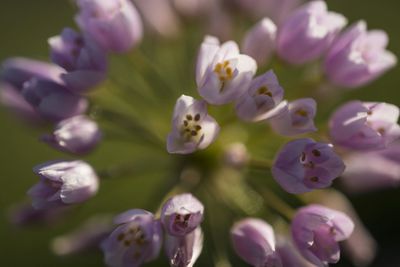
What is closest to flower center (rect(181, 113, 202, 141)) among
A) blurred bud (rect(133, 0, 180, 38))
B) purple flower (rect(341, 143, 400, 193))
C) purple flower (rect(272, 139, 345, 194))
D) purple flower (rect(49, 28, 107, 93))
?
purple flower (rect(272, 139, 345, 194))

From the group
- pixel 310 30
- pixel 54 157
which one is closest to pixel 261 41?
pixel 310 30

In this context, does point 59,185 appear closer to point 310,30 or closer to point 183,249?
point 183,249

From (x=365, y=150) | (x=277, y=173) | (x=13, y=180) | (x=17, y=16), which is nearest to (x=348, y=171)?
(x=365, y=150)

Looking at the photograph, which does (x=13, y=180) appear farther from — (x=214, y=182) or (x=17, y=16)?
(x=214, y=182)

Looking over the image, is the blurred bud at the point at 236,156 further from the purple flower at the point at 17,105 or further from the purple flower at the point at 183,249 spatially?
the purple flower at the point at 17,105

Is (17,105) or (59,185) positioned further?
(17,105)

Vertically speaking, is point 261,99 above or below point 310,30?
below
